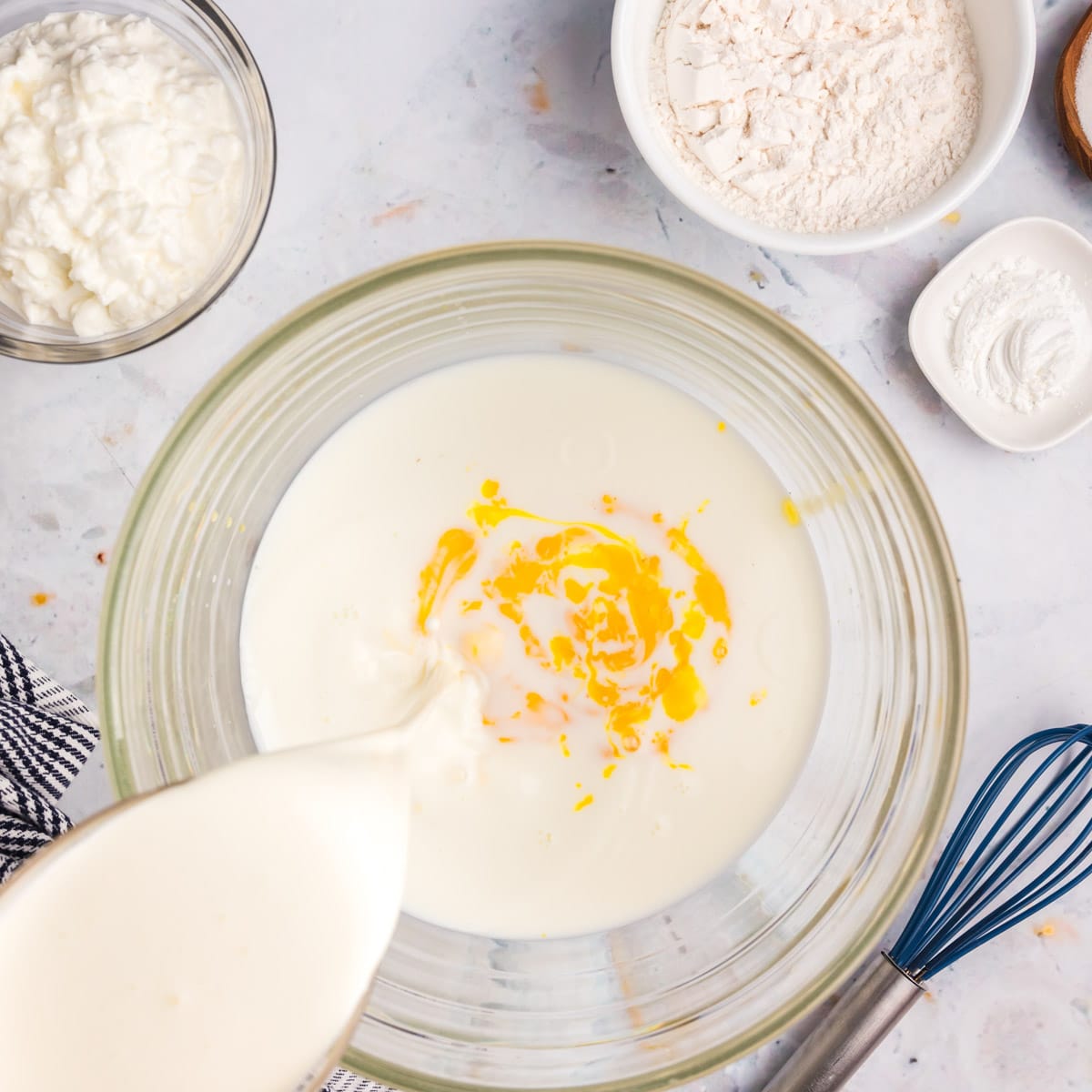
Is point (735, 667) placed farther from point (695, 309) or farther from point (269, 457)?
point (269, 457)

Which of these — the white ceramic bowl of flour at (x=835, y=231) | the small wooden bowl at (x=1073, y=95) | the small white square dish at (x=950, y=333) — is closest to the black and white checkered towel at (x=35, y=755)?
the white ceramic bowl of flour at (x=835, y=231)

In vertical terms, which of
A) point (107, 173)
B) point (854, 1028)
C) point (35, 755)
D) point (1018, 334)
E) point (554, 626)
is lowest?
point (854, 1028)

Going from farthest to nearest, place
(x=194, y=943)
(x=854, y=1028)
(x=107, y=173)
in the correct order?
(x=854, y=1028) → (x=107, y=173) → (x=194, y=943)

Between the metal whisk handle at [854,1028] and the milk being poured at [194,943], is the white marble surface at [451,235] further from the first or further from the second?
the milk being poured at [194,943]

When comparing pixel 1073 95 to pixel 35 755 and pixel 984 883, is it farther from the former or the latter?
pixel 35 755

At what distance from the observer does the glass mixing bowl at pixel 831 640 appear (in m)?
0.90

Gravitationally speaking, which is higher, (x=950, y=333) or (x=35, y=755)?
(x=950, y=333)

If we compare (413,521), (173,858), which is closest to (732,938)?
(413,521)

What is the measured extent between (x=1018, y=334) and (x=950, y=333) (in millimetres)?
65

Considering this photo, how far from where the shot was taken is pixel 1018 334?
3.36ft

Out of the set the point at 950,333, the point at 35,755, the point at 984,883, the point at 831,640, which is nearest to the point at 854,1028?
the point at 984,883

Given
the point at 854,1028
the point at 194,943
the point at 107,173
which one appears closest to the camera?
the point at 194,943

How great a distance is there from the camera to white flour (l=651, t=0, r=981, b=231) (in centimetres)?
96

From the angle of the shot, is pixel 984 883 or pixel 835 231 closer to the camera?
pixel 835 231
